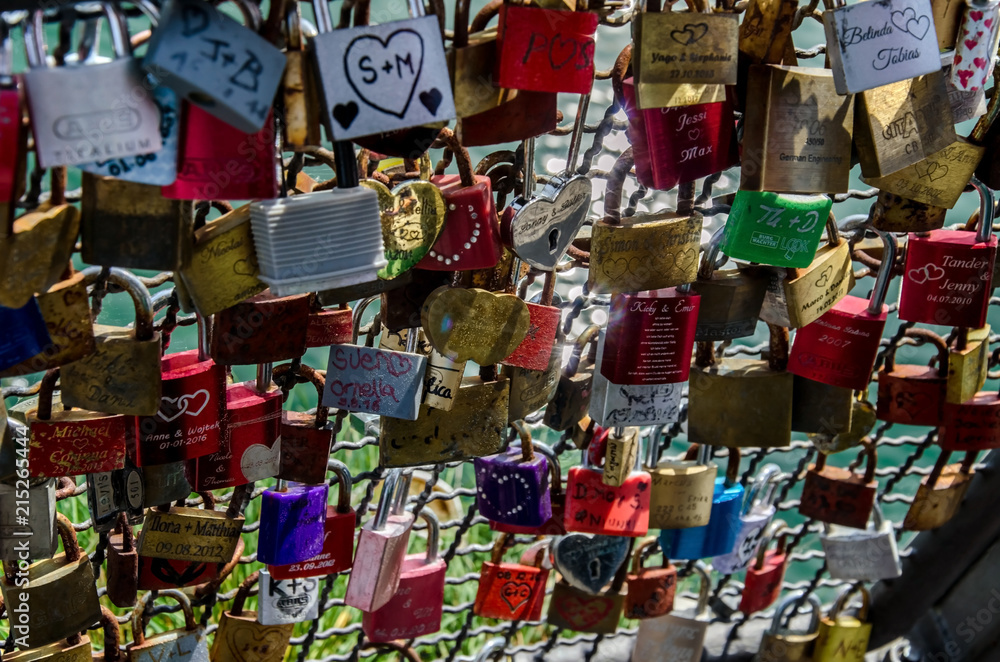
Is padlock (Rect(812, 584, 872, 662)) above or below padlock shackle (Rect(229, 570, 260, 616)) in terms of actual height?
below

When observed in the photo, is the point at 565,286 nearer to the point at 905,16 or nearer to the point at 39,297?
the point at 905,16

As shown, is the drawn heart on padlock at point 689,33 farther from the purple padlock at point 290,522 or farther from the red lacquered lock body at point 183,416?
the purple padlock at point 290,522

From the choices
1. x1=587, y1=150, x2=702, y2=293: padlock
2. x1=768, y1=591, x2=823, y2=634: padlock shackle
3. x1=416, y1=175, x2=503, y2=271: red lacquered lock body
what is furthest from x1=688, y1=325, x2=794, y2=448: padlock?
x1=768, y1=591, x2=823, y2=634: padlock shackle

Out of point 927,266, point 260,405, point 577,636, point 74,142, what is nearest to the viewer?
point 74,142

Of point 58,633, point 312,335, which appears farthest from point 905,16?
point 58,633

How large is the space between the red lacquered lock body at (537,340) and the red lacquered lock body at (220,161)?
42 centimetres

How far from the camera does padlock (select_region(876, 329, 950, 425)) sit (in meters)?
1.71

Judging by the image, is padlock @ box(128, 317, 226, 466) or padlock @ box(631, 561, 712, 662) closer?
padlock @ box(128, 317, 226, 466)

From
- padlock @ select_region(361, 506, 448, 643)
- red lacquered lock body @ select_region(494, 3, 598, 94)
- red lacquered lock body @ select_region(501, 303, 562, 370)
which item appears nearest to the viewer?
red lacquered lock body @ select_region(494, 3, 598, 94)

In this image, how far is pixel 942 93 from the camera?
1305 millimetres

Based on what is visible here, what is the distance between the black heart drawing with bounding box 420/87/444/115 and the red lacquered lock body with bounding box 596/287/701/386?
0.43 metres

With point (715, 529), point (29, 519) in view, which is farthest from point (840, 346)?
point (29, 519)

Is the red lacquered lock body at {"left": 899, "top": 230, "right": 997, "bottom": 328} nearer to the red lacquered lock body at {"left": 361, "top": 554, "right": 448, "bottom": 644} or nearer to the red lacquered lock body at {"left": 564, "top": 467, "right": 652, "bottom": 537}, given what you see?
the red lacquered lock body at {"left": 564, "top": 467, "right": 652, "bottom": 537}

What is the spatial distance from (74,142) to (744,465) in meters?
1.91
